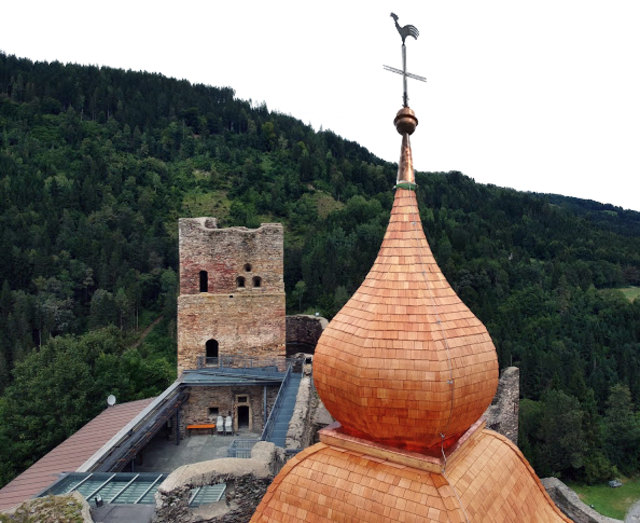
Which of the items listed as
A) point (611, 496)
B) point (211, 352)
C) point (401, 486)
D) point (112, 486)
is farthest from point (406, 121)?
point (611, 496)

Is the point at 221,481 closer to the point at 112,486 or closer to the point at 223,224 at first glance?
the point at 112,486

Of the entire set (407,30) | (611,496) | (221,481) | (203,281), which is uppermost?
(407,30)

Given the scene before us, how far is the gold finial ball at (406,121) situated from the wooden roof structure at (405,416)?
76cm

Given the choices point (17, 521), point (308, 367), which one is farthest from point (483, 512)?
point (308, 367)

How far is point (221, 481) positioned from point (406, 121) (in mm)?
7130

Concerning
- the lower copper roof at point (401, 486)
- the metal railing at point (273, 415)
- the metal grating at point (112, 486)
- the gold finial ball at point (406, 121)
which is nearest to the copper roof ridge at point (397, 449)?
the lower copper roof at point (401, 486)

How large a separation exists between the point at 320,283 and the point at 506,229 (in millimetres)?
45839

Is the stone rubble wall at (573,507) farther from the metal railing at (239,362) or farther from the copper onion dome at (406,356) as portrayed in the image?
the copper onion dome at (406,356)

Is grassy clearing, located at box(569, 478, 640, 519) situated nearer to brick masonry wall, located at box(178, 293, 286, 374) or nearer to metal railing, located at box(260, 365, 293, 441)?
metal railing, located at box(260, 365, 293, 441)

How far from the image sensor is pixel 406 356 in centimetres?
441

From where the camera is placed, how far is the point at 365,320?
189 inches

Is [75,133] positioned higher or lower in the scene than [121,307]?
higher

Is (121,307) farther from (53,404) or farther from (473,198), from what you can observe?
(473,198)

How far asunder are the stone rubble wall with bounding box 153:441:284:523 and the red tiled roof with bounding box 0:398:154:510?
5.05 metres
